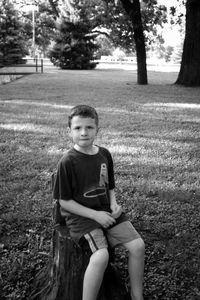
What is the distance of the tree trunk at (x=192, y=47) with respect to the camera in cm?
1562

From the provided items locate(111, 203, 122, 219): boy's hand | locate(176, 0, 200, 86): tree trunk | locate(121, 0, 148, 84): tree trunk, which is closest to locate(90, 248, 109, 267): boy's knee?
locate(111, 203, 122, 219): boy's hand

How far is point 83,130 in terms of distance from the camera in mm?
2545

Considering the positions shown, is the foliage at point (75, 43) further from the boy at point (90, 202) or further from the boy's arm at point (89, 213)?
the boy's arm at point (89, 213)

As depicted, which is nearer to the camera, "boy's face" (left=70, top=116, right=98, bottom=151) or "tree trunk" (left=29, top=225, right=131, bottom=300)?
"tree trunk" (left=29, top=225, right=131, bottom=300)

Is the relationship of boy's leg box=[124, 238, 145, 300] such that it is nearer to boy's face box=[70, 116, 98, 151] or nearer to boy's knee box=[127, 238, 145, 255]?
boy's knee box=[127, 238, 145, 255]

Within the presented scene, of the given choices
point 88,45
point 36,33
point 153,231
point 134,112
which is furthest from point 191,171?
point 36,33

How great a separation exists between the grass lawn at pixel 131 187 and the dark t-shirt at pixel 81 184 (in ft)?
2.43

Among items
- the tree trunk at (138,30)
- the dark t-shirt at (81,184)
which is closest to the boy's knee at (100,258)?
the dark t-shirt at (81,184)

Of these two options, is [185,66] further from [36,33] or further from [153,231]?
[36,33]

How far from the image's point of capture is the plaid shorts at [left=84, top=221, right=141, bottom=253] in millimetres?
2361

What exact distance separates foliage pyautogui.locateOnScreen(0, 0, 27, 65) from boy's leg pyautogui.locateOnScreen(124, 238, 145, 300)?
102 ft

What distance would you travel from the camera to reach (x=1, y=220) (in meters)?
3.69

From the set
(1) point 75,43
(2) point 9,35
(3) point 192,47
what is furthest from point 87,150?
(2) point 9,35

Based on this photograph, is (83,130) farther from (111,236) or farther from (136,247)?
(136,247)
